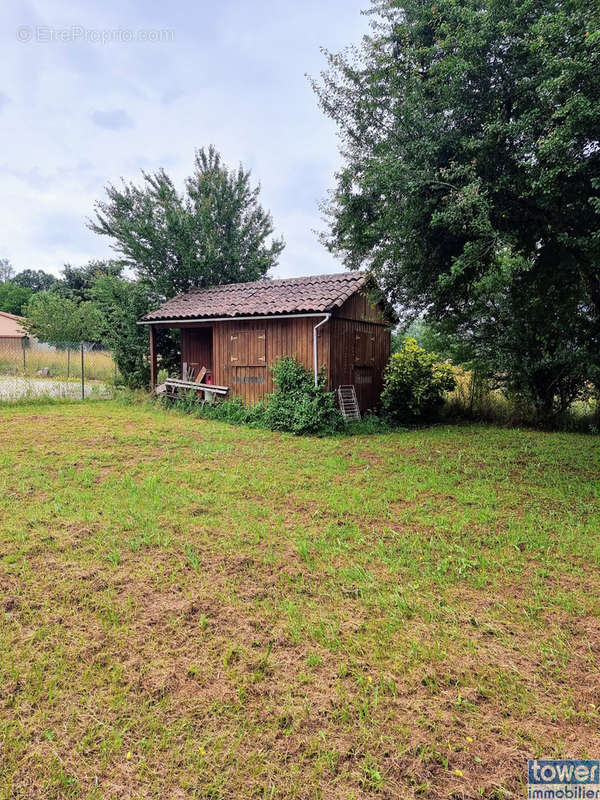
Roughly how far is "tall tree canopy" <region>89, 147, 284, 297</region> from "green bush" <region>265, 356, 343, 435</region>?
25.3 ft

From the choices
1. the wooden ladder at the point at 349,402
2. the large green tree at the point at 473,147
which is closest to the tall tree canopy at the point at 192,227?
the wooden ladder at the point at 349,402

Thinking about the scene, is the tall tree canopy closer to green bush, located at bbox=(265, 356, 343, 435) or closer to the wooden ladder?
green bush, located at bbox=(265, 356, 343, 435)

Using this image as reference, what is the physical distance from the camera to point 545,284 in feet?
22.8

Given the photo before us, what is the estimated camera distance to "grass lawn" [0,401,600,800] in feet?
6.04

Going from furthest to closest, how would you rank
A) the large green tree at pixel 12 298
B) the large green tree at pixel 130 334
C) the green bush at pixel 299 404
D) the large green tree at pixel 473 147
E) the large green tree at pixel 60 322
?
the large green tree at pixel 12 298 < the large green tree at pixel 60 322 < the large green tree at pixel 130 334 < the green bush at pixel 299 404 < the large green tree at pixel 473 147

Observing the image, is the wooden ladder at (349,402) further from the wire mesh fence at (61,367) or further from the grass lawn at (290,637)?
the wire mesh fence at (61,367)

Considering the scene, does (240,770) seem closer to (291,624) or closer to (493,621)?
(291,624)

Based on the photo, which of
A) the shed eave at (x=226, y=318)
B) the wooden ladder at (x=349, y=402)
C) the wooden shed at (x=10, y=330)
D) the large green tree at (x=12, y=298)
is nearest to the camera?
the shed eave at (x=226, y=318)

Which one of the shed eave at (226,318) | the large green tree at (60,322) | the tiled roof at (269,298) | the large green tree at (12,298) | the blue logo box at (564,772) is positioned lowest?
the blue logo box at (564,772)

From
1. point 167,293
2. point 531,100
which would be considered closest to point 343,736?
point 531,100

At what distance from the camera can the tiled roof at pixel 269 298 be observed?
10250mm

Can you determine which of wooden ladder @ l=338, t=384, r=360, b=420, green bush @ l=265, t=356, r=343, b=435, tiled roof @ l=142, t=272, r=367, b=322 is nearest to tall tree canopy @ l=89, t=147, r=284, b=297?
tiled roof @ l=142, t=272, r=367, b=322

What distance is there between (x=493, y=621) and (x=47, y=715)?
2659 mm

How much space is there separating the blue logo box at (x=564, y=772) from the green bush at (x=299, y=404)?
7.62m
